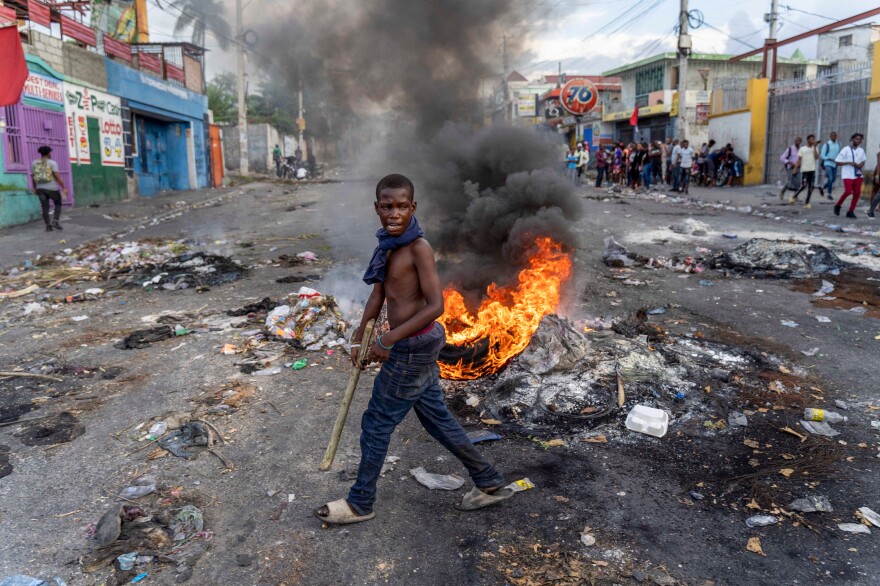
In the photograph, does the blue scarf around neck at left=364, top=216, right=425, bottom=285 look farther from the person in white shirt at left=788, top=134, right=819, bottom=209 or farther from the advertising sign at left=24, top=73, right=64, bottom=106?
the person in white shirt at left=788, top=134, right=819, bottom=209

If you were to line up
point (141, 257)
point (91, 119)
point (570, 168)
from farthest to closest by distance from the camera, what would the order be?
point (570, 168)
point (91, 119)
point (141, 257)

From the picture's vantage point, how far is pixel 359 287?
7.11 metres

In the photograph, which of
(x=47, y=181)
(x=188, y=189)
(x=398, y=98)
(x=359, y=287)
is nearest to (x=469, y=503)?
(x=359, y=287)

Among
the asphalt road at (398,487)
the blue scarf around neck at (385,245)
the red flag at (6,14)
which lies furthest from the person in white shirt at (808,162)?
the red flag at (6,14)

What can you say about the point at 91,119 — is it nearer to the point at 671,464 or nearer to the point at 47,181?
the point at 47,181

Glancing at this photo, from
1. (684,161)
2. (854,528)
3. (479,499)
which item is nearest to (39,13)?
(479,499)

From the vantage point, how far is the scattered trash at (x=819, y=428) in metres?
3.68

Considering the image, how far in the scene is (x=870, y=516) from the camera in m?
2.84

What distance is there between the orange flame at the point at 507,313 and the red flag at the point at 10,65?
334 inches

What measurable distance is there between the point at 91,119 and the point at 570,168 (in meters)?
13.8

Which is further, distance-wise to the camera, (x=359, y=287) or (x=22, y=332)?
(x=359, y=287)

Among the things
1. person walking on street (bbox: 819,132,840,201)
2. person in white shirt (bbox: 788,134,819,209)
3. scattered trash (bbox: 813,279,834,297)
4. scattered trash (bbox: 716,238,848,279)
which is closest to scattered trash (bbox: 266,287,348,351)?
scattered trash (bbox: 813,279,834,297)

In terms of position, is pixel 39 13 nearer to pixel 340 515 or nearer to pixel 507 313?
pixel 507 313

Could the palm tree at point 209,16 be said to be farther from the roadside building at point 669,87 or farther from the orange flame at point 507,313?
the roadside building at point 669,87
